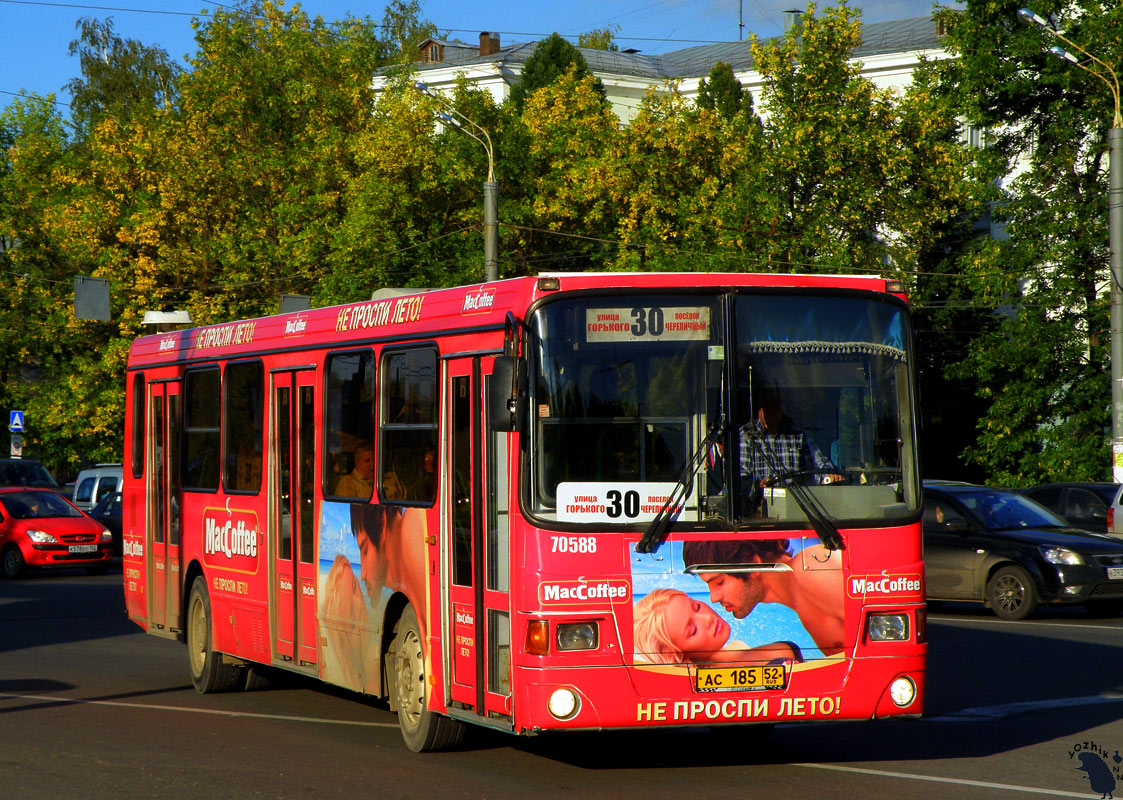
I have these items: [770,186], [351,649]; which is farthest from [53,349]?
[351,649]

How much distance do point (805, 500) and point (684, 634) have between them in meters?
0.95

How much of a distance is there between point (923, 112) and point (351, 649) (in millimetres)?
31925

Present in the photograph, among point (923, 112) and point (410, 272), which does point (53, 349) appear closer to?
point (410, 272)

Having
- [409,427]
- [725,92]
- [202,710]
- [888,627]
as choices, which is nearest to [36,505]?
[202,710]

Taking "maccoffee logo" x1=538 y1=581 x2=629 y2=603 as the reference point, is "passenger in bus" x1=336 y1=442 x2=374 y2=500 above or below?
above

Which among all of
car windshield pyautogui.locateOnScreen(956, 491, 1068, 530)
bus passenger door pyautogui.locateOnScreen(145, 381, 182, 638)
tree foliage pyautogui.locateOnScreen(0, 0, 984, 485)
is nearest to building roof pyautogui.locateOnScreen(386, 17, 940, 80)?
tree foliage pyautogui.locateOnScreen(0, 0, 984, 485)

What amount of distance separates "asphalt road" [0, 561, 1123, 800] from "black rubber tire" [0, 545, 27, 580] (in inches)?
587

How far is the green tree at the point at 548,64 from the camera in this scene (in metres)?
61.1

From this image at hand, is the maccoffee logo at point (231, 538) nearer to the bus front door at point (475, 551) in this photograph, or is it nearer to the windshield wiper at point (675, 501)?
the bus front door at point (475, 551)

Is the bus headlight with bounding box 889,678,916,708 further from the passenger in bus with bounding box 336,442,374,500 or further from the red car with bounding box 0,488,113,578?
the red car with bounding box 0,488,113,578

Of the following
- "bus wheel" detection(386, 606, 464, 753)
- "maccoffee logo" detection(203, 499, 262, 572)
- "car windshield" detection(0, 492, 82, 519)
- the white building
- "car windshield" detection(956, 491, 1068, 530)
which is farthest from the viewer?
the white building

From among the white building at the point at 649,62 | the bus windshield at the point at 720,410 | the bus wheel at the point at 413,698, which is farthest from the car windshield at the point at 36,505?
the white building at the point at 649,62

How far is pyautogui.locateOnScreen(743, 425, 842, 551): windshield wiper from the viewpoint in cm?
838

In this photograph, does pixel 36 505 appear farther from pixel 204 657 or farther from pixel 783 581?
pixel 783 581
